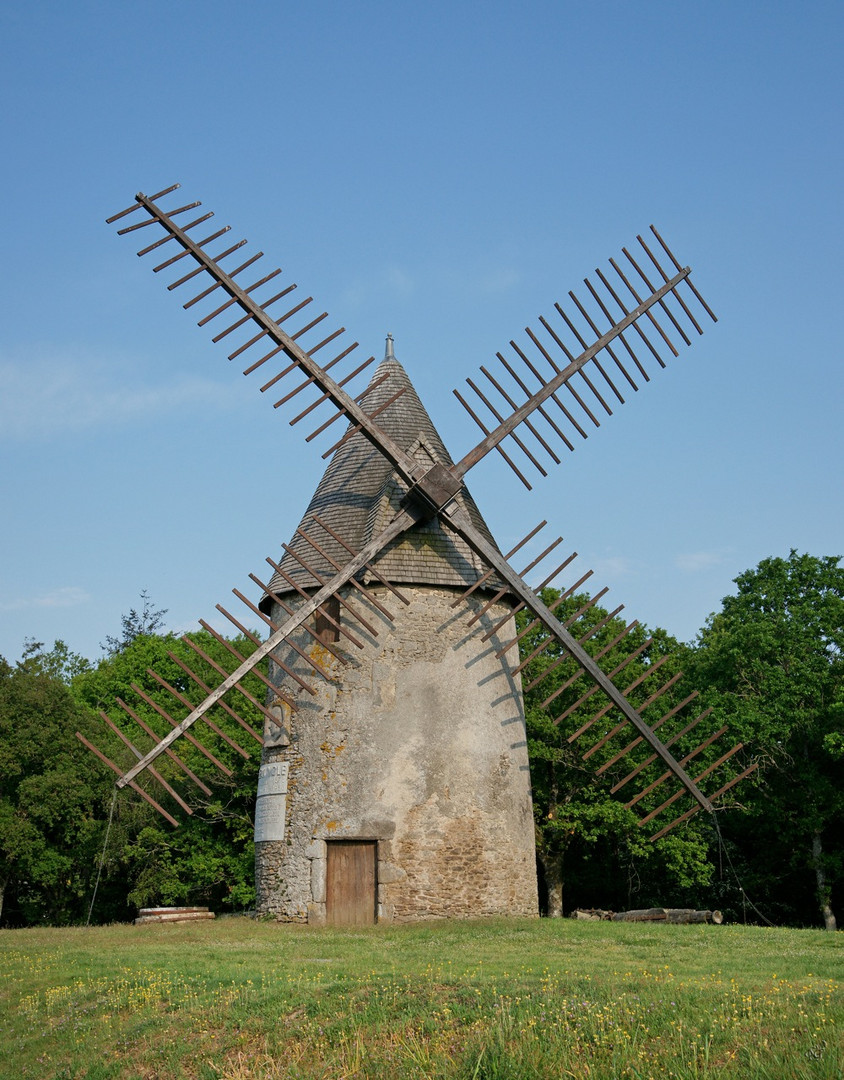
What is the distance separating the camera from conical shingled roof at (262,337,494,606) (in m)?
15.6

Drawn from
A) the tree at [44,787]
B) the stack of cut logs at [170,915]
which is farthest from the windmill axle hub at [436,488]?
the tree at [44,787]

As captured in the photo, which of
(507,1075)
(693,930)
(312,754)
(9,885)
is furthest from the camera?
(9,885)

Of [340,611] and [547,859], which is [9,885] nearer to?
[547,859]

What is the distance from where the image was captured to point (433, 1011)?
7.58 metres

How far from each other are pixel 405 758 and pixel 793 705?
496 inches

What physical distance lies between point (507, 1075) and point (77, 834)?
2398 centimetres

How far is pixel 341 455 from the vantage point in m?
17.8

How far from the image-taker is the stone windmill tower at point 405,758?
47.3ft

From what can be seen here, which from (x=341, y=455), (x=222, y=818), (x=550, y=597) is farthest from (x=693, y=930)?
(x=222, y=818)

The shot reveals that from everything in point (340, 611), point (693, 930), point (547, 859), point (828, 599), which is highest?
point (828, 599)

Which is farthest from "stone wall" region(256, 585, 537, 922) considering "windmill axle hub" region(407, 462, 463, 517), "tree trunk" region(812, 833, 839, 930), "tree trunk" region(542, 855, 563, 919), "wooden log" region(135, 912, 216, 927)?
"tree trunk" region(812, 833, 839, 930)

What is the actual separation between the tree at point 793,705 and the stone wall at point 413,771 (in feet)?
32.0

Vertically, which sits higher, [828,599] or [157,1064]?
[828,599]

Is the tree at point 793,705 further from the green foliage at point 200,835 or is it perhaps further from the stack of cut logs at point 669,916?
the green foliage at point 200,835
